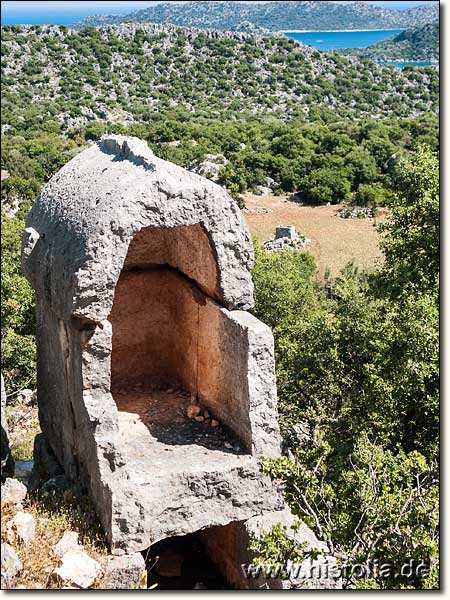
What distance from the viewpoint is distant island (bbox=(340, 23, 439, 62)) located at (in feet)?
269

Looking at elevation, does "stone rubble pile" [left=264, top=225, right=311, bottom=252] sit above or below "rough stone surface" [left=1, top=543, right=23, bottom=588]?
above

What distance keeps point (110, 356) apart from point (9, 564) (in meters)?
2.65

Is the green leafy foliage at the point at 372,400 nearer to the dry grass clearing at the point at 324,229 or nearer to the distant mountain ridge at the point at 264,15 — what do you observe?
the dry grass clearing at the point at 324,229

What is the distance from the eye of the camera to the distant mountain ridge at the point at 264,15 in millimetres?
59125

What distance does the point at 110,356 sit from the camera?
334 inches

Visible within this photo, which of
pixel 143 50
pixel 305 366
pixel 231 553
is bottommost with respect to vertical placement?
pixel 231 553

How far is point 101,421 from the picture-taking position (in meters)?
7.71

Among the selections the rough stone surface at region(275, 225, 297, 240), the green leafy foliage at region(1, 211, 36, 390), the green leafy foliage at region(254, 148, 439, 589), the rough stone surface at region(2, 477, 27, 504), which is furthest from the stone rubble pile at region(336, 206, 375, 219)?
the rough stone surface at region(2, 477, 27, 504)

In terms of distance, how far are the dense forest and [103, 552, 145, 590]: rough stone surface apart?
54.5 inches

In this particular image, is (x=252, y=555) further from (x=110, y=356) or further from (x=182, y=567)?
(x=110, y=356)

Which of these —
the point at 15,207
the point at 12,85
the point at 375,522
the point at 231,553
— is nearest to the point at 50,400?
the point at 231,553

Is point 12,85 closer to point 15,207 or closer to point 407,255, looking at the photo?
point 15,207

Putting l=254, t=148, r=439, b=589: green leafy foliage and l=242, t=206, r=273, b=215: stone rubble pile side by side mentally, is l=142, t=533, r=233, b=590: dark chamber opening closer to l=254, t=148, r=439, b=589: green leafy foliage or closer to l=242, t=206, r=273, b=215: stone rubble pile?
l=254, t=148, r=439, b=589: green leafy foliage

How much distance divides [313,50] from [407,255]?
65729mm
